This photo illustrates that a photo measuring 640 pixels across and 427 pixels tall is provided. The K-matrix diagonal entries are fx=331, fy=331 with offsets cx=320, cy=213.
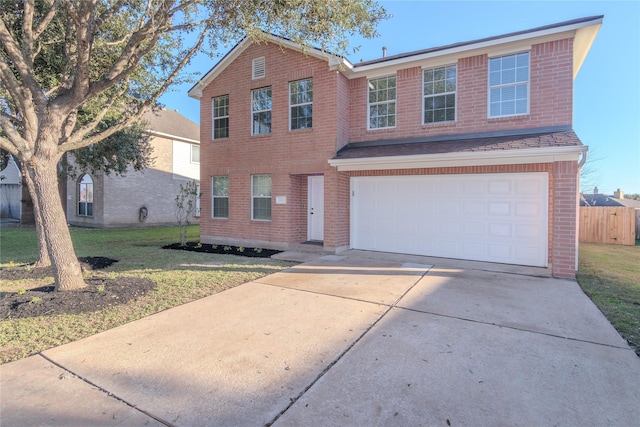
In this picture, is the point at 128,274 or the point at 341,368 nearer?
the point at 341,368

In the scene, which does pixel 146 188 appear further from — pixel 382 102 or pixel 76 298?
pixel 76 298

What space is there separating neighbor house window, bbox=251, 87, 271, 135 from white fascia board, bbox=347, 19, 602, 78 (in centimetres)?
293

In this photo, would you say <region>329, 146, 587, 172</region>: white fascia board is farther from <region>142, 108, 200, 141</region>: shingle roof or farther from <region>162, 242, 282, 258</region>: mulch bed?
<region>142, 108, 200, 141</region>: shingle roof

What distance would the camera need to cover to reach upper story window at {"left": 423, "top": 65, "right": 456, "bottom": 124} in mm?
9336

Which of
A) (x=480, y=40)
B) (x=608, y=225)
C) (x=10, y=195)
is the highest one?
(x=480, y=40)

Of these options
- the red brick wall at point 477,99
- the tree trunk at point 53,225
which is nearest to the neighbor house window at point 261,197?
the red brick wall at point 477,99

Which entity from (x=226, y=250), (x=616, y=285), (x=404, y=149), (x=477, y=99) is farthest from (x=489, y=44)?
(x=226, y=250)

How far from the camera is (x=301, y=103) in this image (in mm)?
10703

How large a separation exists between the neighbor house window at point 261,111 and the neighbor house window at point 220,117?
4.13ft

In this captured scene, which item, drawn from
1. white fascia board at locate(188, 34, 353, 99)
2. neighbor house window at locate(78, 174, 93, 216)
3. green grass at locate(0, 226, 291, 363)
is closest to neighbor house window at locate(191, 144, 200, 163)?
neighbor house window at locate(78, 174, 93, 216)

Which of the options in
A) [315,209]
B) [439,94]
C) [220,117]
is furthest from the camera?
[220,117]

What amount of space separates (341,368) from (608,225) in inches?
615

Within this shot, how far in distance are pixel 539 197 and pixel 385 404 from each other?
A: 724cm

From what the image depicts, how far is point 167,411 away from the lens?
2684mm
